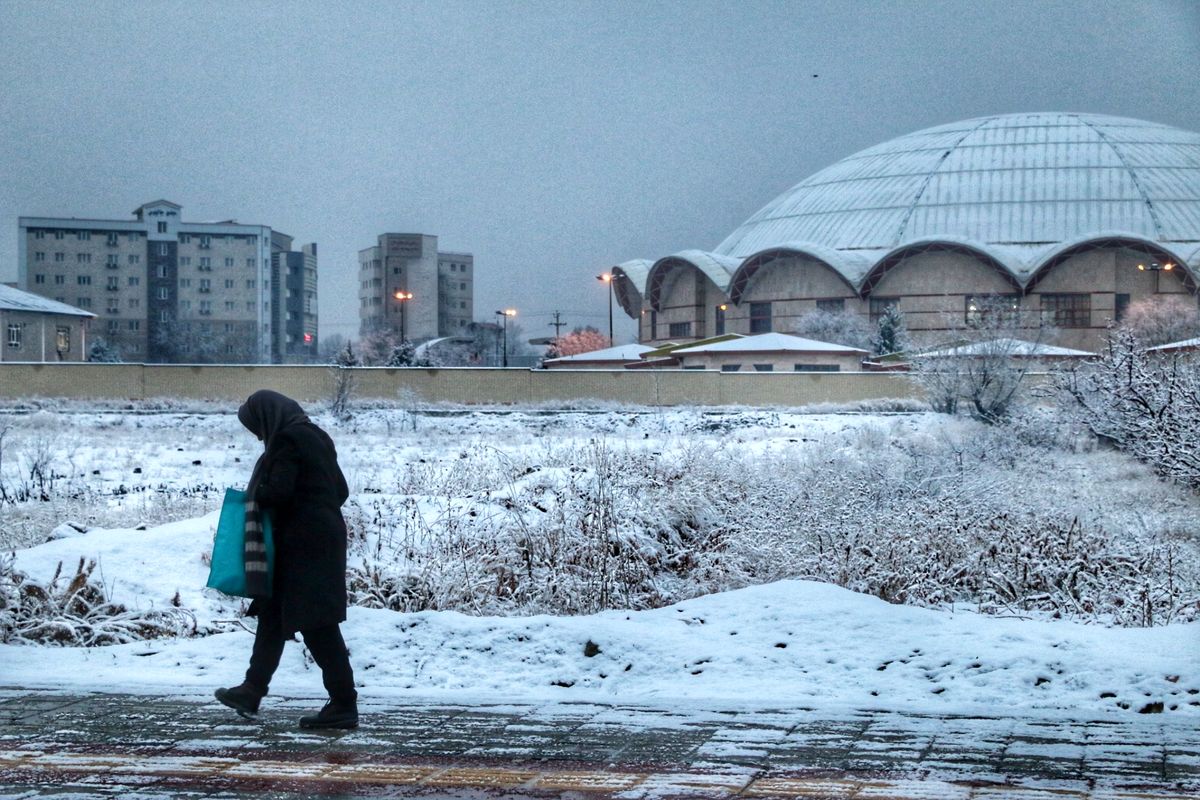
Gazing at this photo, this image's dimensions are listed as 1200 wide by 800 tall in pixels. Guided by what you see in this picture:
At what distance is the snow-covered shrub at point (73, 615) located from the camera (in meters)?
9.22

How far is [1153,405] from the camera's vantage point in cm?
1894

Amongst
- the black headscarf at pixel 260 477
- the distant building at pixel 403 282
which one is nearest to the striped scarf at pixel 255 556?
the black headscarf at pixel 260 477

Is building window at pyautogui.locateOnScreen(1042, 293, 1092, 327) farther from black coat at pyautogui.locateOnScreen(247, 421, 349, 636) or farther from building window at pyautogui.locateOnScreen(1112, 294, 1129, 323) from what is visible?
black coat at pyautogui.locateOnScreen(247, 421, 349, 636)

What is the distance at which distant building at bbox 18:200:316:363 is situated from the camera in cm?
11419

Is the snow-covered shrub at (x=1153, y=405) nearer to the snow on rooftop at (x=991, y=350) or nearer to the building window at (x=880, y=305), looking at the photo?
the snow on rooftop at (x=991, y=350)

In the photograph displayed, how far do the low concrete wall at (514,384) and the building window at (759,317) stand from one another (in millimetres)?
31842

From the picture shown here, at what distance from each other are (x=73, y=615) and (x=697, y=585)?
4.98m

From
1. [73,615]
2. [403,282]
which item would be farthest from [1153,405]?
[403,282]

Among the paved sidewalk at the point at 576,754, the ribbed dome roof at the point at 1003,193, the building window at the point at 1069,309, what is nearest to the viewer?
the paved sidewalk at the point at 576,754

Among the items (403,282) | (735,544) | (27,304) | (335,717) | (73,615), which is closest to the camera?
(335,717)

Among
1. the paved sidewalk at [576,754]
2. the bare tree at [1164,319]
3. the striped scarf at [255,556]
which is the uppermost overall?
the bare tree at [1164,319]

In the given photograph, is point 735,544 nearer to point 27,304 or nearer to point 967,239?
point 27,304

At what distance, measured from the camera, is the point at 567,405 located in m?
39.8

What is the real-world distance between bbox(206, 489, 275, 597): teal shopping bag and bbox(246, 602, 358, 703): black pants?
0.75ft
